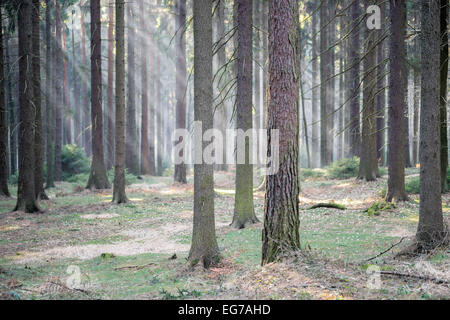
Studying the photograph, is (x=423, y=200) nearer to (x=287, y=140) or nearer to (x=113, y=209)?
(x=287, y=140)

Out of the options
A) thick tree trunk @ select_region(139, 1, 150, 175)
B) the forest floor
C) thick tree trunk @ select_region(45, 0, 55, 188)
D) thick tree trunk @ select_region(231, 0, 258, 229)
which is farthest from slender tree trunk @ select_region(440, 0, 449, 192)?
thick tree trunk @ select_region(139, 1, 150, 175)

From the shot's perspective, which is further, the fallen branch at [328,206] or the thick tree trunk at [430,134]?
the fallen branch at [328,206]

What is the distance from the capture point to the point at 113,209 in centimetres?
1527

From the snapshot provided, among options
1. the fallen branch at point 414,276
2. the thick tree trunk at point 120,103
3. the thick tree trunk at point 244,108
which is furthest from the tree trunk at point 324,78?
the fallen branch at point 414,276

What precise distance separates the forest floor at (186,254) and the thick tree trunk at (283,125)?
51 cm

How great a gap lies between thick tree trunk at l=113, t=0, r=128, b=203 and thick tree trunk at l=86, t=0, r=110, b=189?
3541mm

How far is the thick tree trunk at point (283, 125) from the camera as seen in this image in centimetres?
647

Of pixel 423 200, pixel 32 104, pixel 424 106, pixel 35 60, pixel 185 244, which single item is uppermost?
pixel 35 60

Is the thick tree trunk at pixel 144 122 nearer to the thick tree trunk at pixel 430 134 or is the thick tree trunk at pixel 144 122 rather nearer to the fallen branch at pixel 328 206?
the fallen branch at pixel 328 206

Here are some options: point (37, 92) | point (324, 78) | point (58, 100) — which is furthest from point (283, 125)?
point (58, 100)

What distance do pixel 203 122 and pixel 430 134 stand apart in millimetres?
4097

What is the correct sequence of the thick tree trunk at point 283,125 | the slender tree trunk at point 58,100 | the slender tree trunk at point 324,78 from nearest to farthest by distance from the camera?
the thick tree trunk at point 283,125 → the slender tree trunk at point 58,100 → the slender tree trunk at point 324,78
